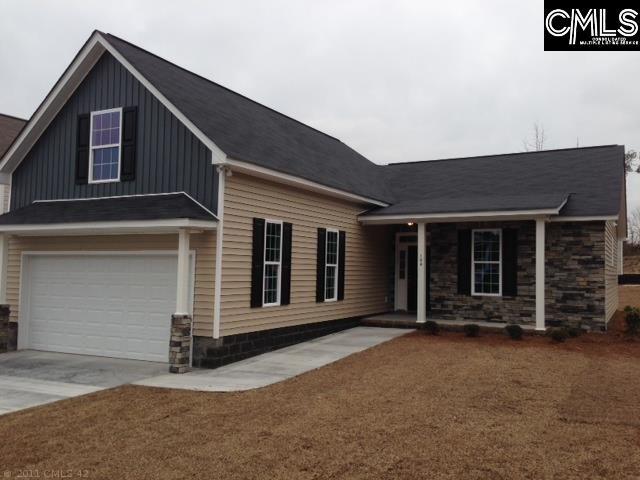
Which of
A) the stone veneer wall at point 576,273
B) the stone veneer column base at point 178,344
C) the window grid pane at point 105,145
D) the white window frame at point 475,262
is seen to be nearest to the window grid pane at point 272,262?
the stone veneer column base at point 178,344

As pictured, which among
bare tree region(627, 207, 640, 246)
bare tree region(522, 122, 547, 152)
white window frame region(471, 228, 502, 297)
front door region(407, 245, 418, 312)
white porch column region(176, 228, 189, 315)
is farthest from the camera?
bare tree region(627, 207, 640, 246)

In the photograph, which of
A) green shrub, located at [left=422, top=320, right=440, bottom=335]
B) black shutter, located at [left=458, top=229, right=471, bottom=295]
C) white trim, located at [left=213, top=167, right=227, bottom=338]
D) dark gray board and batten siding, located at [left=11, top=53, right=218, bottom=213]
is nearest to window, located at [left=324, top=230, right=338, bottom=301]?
green shrub, located at [left=422, top=320, right=440, bottom=335]

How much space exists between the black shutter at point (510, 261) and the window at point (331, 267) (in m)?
4.41

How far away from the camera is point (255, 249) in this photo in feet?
37.0

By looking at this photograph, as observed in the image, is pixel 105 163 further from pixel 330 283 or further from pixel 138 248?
pixel 330 283

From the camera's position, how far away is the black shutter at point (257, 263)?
11227mm

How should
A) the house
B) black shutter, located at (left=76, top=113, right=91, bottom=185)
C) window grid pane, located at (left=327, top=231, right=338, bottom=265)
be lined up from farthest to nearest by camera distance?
1. window grid pane, located at (left=327, top=231, right=338, bottom=265)
2. black shutter, located at (left=76, top=113, right=91, bottom=185)
3. the house

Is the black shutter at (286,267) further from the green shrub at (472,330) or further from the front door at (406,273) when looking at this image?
the front door at (406,273)

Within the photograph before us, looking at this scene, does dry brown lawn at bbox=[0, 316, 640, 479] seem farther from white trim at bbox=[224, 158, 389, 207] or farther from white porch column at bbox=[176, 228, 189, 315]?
white trim at bbox=[224, 158, 389, 207]

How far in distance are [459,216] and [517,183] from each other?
3.55 meters

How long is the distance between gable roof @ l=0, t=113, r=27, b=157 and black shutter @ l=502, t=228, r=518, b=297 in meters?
17.6

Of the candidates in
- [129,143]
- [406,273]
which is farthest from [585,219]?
[129,143]

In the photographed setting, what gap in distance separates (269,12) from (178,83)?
322 inches

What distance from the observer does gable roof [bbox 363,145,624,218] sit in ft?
45.8
